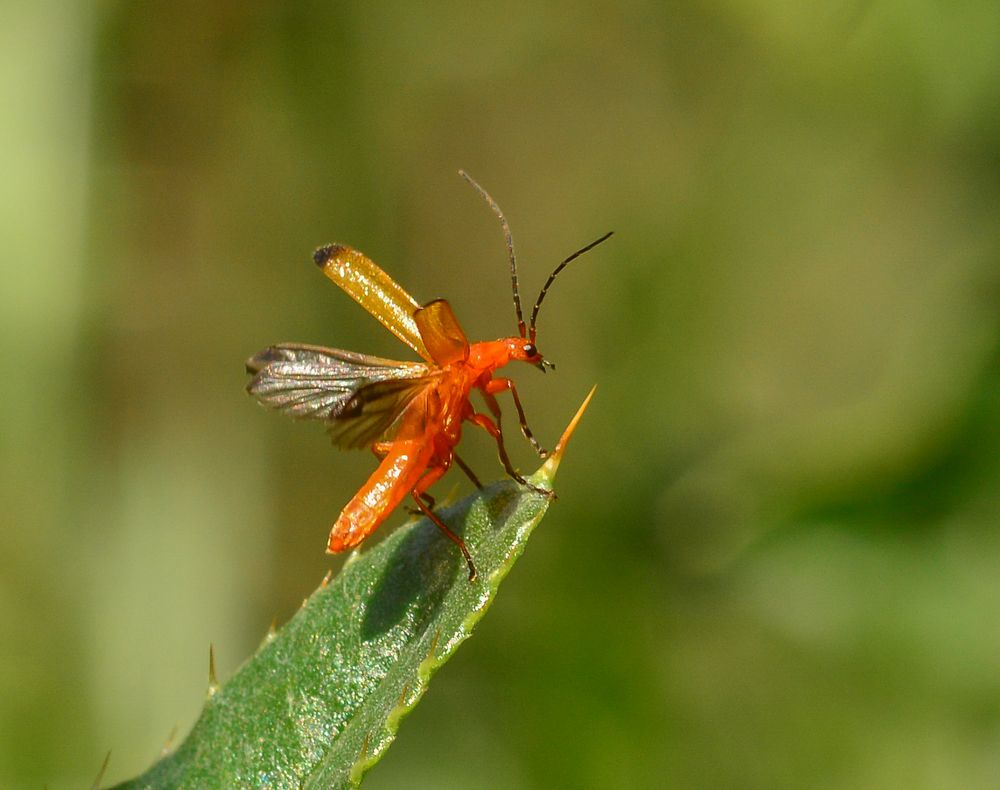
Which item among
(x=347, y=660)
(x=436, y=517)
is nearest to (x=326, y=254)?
(x=436, y=517)

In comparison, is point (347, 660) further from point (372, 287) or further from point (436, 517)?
point (372, 287)

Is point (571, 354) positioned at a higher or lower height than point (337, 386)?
lower

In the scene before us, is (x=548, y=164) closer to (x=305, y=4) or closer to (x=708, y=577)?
(x=305, y=4)

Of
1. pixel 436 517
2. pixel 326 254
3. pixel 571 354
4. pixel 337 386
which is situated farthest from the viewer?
pixel 571 354

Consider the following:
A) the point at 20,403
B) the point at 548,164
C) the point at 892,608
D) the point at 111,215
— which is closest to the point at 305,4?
the point at 111,215

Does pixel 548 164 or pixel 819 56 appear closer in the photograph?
pixel 819 56

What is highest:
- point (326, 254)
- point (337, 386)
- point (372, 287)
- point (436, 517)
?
point (326, 254)
